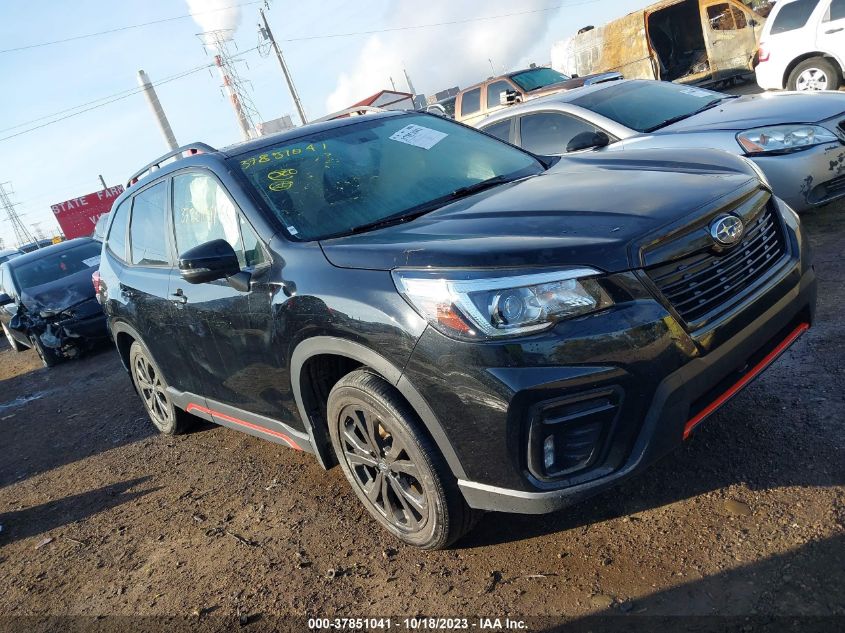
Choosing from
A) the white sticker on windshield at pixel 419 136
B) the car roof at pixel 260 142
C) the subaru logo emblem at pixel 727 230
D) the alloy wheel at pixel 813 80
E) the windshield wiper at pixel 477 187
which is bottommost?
the alloy wheel at pixel 813 80

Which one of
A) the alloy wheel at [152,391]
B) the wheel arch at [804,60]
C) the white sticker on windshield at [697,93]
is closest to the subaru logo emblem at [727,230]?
the alloy wheel at [152,391]

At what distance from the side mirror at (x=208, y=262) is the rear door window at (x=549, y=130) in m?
4.03

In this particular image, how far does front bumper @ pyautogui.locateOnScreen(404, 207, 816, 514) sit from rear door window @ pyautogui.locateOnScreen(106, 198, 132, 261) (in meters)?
3.04

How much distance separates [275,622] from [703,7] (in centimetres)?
1720

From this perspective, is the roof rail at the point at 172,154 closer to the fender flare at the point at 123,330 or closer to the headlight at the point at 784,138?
the fender flare at the point at 123,330

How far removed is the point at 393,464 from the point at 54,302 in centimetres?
801

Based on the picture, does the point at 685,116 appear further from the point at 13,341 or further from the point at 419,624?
the point at 13,341

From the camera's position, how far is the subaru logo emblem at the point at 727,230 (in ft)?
7.79

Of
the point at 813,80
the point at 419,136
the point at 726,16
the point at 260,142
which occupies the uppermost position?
the point at 260,142

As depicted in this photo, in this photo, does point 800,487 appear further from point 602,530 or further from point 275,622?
point 275,622

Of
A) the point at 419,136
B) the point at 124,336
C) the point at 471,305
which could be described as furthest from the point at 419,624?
the point at 124,336

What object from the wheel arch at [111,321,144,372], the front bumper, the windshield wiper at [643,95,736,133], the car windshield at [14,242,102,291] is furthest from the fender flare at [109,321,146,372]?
the car windshield at [14,242,102,291]

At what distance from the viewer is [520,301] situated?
214 cm

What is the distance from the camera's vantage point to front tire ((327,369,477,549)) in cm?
245
